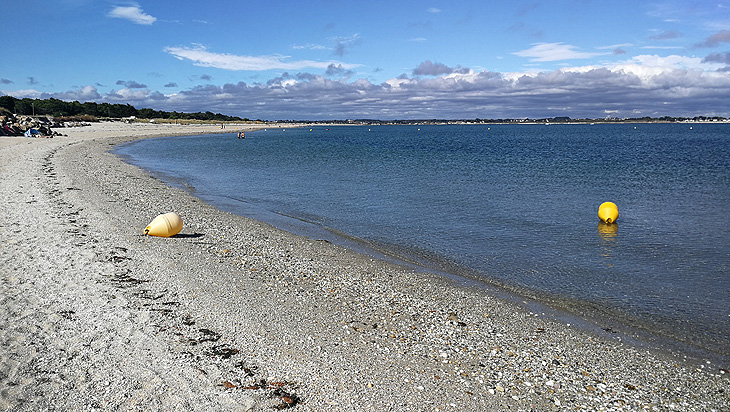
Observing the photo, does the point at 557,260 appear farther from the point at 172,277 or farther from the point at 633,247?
the point at 172,277

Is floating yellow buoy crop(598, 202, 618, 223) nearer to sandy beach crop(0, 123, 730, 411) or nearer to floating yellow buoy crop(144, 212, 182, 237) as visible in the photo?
sandy beach crop(0, 123, 730, 411)

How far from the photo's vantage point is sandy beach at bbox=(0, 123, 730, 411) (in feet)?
20.2

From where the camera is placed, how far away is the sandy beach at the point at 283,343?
6.15 metres

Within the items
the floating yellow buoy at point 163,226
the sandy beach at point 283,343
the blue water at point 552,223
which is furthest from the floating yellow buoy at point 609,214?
the floating yellow buoy at point 163,226

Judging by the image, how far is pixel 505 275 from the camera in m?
12.4

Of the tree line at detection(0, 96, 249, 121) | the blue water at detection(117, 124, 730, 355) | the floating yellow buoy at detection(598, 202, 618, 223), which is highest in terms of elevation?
the tree line at detection(0, 96, 249, 121)

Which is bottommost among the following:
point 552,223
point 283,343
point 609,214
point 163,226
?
point 552,223

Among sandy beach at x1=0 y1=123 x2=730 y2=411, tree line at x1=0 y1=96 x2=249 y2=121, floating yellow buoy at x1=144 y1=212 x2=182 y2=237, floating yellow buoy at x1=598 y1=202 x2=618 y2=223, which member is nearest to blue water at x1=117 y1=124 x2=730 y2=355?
floating yellow buoy at x1=598 y1=202 x2=618 y2=223

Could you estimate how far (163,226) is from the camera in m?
14.2

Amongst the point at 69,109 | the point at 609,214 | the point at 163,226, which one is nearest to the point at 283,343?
the point at 163,226

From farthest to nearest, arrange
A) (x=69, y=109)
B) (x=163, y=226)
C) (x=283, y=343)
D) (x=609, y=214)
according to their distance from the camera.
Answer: (x=69, y=109), (x=609, y=214), (x=163, y=226), (x=283, y=343)

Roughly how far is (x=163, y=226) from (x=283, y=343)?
27.1 ft

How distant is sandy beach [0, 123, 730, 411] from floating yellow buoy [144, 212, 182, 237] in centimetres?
123

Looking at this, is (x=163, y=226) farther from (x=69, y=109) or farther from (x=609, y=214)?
(x=69, y=109)
